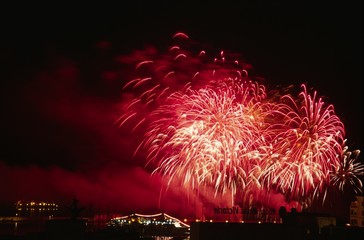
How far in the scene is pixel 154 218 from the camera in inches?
3105

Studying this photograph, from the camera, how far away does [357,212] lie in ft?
241

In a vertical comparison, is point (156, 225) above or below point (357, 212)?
below

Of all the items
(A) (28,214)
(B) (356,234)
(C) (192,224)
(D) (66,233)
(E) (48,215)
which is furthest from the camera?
(A) (28,214)

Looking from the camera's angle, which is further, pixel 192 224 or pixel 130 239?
pixel 130 239

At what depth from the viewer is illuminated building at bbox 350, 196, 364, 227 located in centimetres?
7262

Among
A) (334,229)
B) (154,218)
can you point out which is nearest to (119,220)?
(154,218)

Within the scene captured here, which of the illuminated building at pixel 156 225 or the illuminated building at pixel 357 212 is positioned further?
the illuminated building at pixel 156 225

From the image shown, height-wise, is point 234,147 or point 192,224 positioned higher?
point 234,147

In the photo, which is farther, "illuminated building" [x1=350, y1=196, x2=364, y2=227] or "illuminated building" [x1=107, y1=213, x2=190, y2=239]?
"illuminated building" [x1=107, y1=213, x2=190, y2=239]

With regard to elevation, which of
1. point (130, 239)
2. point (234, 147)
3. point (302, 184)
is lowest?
point (130, 239)

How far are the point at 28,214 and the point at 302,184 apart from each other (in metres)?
111

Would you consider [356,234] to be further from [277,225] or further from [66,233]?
[66,233]

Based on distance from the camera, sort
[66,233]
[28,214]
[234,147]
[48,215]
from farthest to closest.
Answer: [28,214], [48,215], [234,147], [66,233]

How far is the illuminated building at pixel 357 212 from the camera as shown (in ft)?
238
